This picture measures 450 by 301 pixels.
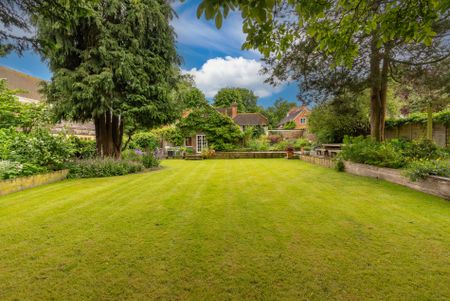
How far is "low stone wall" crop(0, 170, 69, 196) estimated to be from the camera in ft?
17.9

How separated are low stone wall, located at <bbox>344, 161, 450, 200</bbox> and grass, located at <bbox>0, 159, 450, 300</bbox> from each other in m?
0.28

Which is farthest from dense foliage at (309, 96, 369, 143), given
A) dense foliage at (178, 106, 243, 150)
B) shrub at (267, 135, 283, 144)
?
shrub at (267, 135, 283, 144)

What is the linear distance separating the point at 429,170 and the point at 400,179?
0.91m

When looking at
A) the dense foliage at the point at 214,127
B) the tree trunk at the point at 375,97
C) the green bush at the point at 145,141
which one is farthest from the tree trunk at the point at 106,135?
the tree trunk at the point at 375,97

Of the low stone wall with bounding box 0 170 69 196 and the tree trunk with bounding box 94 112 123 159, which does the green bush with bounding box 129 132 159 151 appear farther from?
the low stone wall with bounding box 0 170 69 196

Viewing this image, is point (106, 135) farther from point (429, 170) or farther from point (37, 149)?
point (429, 170)

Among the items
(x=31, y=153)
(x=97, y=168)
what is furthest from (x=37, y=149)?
(x=97, y=168)

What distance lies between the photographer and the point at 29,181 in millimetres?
6148

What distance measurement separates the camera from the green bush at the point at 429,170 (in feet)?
15.6

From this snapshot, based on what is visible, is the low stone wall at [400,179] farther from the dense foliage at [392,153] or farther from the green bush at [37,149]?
the green bush at [37,149]

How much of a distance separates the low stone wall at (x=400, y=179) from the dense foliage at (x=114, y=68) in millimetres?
7801

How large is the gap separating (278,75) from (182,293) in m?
8.76

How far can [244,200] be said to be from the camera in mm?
4738

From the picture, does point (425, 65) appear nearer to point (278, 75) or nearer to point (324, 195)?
point (278, 75)
